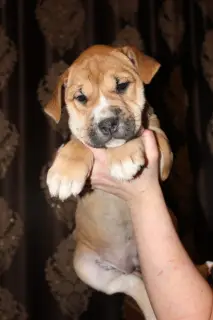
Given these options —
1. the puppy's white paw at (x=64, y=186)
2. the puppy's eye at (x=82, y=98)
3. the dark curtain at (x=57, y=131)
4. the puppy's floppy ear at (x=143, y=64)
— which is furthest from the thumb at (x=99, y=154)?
the dark curtain at (x=57, y=131)

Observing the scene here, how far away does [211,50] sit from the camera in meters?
2.93

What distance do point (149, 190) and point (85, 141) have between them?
34 cm

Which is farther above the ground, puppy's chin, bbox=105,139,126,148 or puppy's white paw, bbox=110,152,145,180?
puppy's chin, bbox=105,139,126,148

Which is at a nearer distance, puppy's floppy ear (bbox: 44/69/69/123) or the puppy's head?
the puppy's head

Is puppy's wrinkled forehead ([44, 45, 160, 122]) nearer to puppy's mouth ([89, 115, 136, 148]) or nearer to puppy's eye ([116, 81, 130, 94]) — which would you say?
puppy's eye ([116, 81, 130, 94])

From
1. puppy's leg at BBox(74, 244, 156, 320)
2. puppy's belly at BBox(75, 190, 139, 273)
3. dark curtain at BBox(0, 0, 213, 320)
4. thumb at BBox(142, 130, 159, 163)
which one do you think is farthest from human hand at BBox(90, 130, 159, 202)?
dark curtain at BBox(0, 0, 213, 320)

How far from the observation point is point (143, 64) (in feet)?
5.46

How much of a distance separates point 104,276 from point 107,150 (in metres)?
0.54

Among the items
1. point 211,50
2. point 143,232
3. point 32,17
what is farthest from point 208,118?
point 143,232

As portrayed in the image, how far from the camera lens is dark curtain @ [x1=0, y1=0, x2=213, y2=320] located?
8.82 feet

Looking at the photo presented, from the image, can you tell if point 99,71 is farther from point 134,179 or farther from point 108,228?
point 108,228

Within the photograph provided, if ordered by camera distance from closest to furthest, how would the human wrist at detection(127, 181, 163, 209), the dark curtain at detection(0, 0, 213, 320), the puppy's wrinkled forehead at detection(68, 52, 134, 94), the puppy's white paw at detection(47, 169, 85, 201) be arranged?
the human wrist at detection(127, 181, 163, 209) → the puppy's white paw at detection(47, 169, 85, 201) → the puppy's wrinkled forehead at detection(68, 52, 134, 94) → the dark curtain at detection(0, 0, 213, 320)

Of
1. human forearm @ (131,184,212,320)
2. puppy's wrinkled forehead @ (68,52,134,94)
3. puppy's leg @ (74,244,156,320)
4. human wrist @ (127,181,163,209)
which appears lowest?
puppy's leg @ (74,244,156,320)

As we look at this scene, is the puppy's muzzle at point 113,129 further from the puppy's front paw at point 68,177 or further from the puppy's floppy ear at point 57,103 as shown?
the puppy's floppy ear at point 57,103
